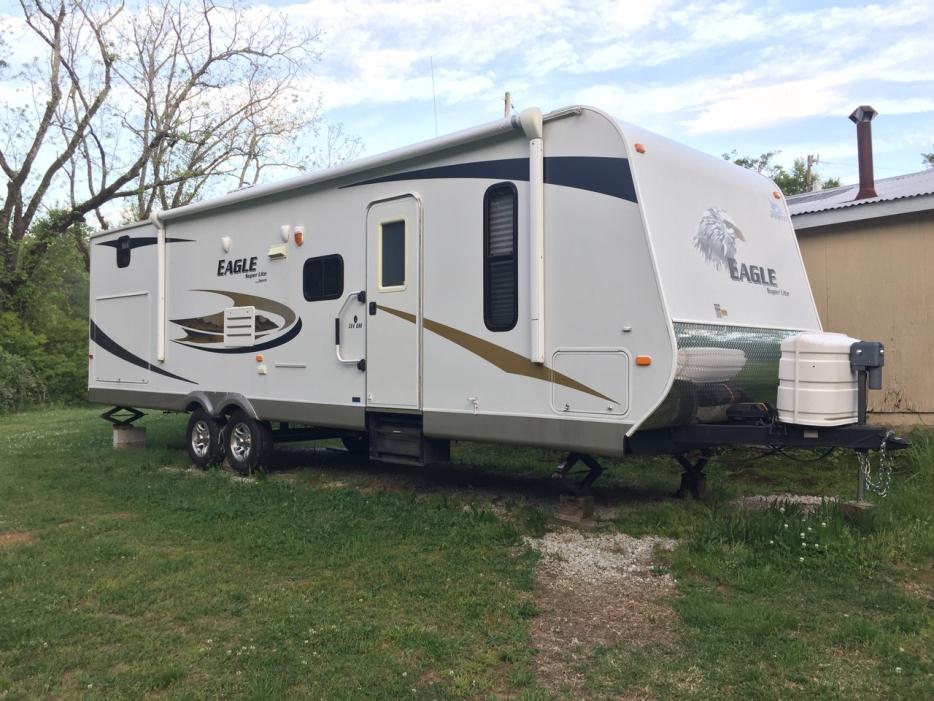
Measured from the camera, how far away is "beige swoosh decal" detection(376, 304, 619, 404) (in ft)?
18.9

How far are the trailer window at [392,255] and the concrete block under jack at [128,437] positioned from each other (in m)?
6.06

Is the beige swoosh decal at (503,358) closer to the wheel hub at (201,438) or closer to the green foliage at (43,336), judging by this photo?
the wheel hub at (201,438)

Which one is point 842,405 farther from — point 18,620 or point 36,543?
point 36,543

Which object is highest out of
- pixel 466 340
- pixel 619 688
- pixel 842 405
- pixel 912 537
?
pixel 466 340

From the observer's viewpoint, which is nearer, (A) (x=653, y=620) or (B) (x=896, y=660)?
(B) (x=896, y=660)

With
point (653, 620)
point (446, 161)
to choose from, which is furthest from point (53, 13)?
point (653, 620)

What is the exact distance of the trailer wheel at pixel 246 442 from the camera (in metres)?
8.62

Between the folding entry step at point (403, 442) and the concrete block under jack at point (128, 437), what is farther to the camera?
the concrete block under jack at point (128, 437)

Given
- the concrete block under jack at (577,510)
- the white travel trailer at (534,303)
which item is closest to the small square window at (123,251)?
the white travel trailer at (534,303)

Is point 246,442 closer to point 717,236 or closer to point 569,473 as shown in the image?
point 569,473

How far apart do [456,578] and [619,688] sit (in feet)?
5.23

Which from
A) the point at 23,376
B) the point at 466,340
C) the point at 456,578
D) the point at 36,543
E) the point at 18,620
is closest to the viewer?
the point at 18,620

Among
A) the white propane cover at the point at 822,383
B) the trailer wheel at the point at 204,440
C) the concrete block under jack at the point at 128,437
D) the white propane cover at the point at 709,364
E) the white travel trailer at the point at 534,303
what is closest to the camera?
the white propane cover at the point at 822,383

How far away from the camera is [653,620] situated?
4246 millimetres
